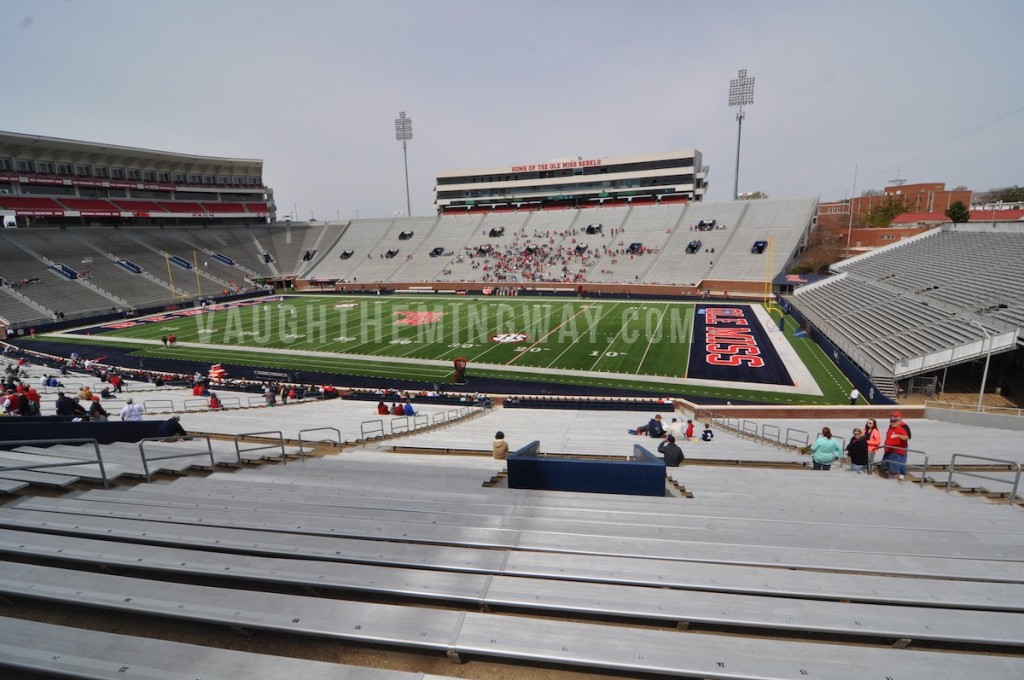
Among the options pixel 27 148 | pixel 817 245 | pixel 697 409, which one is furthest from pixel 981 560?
pixel 27 148

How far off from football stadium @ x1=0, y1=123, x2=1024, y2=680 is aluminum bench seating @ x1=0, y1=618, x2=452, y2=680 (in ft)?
0.06

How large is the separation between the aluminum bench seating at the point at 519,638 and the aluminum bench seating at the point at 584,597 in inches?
6.1

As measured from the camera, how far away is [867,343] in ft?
81.5

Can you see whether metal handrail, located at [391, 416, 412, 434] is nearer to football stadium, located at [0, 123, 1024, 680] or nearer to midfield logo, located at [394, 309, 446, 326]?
football stadium, located at [0, 123, 1024, 680]

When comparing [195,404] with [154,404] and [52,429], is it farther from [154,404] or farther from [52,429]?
[52,429]

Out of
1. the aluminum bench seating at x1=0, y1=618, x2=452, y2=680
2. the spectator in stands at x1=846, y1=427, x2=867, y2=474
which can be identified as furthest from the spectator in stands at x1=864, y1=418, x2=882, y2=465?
the aluminum bench seating at x1=0, y1=618, x2=452, y2=680

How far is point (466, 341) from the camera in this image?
34281 mm

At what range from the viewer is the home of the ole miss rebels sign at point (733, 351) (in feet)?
83.0

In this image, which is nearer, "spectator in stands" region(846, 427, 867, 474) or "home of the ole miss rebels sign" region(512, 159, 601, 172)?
"spectator in stands" region(846, 427, 867, 474)

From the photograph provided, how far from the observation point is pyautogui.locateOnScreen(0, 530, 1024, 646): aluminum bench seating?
9.70 feet

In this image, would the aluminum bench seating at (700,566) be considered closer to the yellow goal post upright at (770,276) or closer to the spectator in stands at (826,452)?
the spectator in stands at (826,452)

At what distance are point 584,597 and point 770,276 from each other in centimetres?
5198

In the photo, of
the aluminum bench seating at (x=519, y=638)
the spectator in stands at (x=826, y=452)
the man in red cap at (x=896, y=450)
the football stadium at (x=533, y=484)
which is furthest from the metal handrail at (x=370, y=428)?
the man in red cap at (x=896, y=450)

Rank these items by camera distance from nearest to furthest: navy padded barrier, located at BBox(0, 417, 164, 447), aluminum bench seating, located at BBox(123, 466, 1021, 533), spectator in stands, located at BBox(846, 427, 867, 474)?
aluminum bench seating, located at BBox(123, 466, 1021, 533), navy padded barrier, located at BBox(0, 417, 164, 447), spectator in stands, located at BBox(846, 427, 867, 474)
